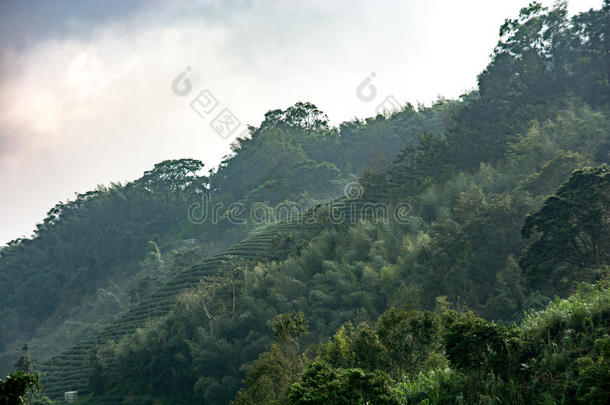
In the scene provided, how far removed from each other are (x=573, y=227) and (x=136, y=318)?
3053 centimetres

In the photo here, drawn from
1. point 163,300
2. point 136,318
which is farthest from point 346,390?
point 136,318

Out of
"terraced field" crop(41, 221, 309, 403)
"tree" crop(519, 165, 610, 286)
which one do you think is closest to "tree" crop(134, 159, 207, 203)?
"terraced field" crop(41, 221, 309, 403)

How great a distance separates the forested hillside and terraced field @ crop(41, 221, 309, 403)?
20cm

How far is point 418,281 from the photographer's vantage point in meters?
20.7

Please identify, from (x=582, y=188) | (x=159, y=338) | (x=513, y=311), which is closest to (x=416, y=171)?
(x=513, y=311)

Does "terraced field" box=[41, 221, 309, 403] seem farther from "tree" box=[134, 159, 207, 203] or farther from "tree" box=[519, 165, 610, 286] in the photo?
"tree" box=[134, 159, 207, 203]

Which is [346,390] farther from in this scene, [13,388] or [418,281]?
[418,281]

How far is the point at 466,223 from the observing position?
70.4ft

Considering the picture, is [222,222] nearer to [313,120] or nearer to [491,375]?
[313,120]

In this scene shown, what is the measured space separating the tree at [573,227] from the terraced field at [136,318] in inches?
684

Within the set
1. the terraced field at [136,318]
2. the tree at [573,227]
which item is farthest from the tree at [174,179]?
the tree at [573,227]

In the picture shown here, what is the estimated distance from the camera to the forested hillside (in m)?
9.09

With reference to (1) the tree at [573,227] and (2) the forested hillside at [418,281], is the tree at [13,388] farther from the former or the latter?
(1) the tree at [573,227]

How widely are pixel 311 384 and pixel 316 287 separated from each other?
579 inches
